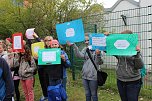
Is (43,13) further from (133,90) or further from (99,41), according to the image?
(133,90)

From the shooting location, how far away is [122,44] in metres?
5.15

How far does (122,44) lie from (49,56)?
186 cm

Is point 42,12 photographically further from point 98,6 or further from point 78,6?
point 98,6

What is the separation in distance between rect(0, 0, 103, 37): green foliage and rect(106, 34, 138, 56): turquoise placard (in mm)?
8502

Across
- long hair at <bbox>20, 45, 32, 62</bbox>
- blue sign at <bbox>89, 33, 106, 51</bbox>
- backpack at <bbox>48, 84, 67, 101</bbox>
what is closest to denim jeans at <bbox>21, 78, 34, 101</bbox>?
long hair at <bbox>20, 45, 32, 62</bbox>

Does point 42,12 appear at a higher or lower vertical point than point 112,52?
higher

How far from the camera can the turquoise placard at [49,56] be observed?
6363mm

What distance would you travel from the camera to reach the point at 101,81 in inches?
240

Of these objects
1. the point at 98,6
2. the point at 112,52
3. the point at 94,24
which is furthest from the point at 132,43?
the point at 98,6

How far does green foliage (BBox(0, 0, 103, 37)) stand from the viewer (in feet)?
46.1

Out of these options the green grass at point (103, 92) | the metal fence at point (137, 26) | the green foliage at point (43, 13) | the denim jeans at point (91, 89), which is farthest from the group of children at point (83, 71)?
the green foliage at point (43, 13)

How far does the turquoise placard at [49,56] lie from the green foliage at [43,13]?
712cm

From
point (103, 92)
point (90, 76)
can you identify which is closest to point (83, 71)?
point (90, 76)

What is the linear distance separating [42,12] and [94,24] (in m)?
5.67
